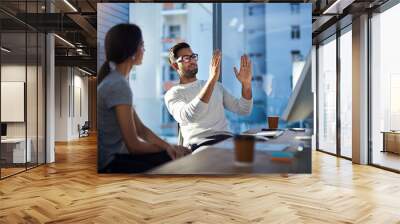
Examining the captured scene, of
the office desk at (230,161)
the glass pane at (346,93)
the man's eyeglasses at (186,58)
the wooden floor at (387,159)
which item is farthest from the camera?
the glass pane at (346,93)

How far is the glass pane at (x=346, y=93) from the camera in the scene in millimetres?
8234

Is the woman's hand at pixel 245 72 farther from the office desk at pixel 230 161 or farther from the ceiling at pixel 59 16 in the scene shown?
the ceiling at pixel 59 16

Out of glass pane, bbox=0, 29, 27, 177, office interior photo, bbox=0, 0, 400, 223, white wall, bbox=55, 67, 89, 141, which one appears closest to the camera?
office interior photo, bbox=0, 0, 400, 223

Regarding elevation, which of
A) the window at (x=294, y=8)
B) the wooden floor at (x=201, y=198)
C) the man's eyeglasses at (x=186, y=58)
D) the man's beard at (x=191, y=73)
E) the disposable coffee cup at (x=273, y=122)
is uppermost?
the window at (x=294, y=8)

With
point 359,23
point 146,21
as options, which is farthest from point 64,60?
point 359,23

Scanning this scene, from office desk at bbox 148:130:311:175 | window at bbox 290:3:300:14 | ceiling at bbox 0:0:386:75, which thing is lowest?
office desk at bbox 148:130:311:175

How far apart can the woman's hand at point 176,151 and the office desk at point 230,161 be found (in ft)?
0.18

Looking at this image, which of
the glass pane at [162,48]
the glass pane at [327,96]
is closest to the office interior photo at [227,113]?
the glass pane at [162,48]

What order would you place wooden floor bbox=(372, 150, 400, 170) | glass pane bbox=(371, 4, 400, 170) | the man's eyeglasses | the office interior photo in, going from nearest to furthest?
the office interior photo < the man's eyeglasses < glass pane bbox=(371, 4, 400, 170) < wooden floor bbox=(372, 150, 400, 170)

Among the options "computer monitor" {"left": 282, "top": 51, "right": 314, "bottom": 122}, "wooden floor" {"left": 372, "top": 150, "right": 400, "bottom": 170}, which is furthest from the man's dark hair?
"wooden floor" {"left": 372, "top": 150, "right": 400, "bottom": 170}

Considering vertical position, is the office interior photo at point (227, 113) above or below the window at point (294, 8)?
below

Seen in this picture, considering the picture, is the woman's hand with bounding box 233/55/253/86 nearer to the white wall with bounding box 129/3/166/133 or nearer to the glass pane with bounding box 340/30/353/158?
the white wall with bounding box 129/3/166/133

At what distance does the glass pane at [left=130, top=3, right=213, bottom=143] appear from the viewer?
16.6 feet

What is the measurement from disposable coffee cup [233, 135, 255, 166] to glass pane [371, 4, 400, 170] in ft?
9.51
